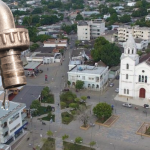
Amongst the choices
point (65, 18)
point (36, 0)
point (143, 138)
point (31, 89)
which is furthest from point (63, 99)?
point (36, 0)

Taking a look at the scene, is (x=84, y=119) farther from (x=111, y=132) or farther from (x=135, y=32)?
(x=135, y=32)

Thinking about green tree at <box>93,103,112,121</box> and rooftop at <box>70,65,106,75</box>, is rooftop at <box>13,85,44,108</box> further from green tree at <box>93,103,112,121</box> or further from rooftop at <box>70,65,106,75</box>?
green tree at <box>93,103,112,121</box>

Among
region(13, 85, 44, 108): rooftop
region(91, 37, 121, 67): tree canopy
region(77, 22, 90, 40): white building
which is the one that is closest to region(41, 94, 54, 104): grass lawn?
region(13, 85, 44, 108): rooftop

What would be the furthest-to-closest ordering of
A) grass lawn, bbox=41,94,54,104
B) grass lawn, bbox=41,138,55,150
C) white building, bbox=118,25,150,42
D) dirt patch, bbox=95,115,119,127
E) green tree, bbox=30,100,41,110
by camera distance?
white building, bbox=118,25,150,42
grass lawn, bbox=41,94,54,104
green tree, bbox=30,100,41,110
dirt patch, bbox=95,115,119,127
grass lawn, bbox=41,138,55,150

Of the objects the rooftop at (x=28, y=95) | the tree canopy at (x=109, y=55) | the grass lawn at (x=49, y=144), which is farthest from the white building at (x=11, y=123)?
the tree canopy at (x=109, y=55)

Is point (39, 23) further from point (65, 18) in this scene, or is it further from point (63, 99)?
point (63, 99)

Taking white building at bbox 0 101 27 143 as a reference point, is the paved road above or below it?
below

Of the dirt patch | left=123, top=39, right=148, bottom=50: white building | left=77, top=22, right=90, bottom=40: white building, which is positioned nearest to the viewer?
the dirt patch

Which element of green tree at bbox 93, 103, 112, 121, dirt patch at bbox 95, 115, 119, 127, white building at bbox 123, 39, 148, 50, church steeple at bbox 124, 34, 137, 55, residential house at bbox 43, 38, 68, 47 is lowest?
dirt patch at bbox 95, 115, 119, 127
